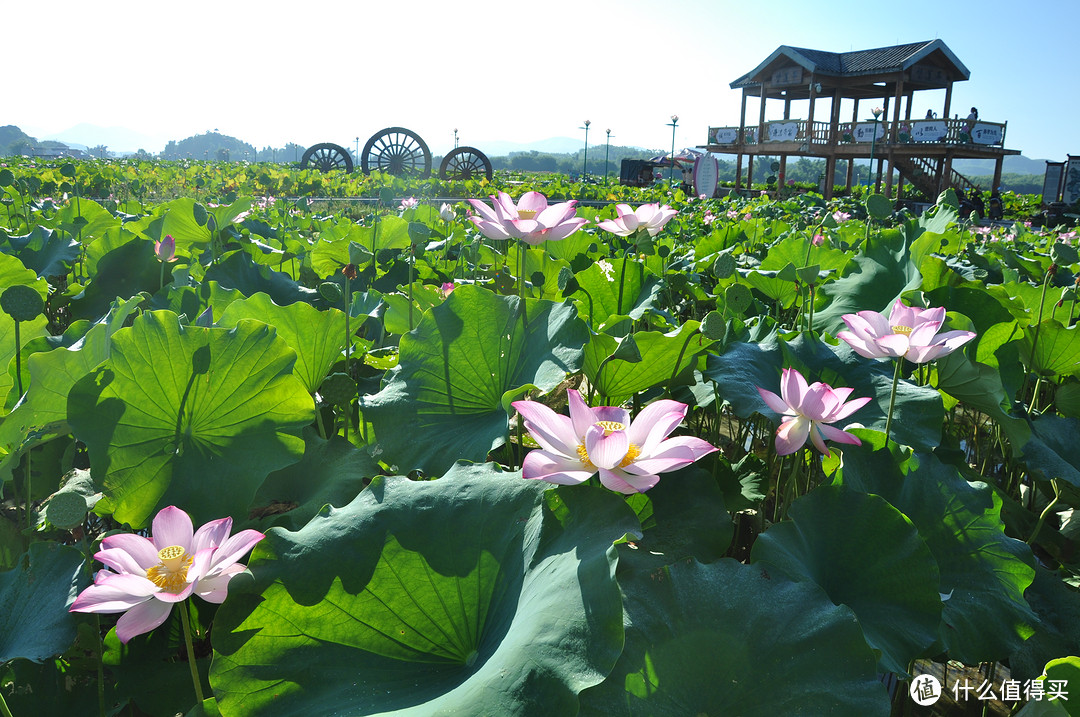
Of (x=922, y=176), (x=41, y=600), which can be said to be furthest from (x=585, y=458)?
(x=922, y=176)

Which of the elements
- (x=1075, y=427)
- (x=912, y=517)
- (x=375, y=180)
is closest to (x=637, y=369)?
(x=912, y=517)

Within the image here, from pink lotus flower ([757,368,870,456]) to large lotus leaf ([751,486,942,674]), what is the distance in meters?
0.06

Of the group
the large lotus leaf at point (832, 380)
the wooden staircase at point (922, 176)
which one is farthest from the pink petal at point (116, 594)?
the wooden staircase at point (922, 176)

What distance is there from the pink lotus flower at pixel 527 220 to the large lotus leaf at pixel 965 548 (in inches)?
23.1

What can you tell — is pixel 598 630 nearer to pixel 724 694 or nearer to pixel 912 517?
pixel 724 694

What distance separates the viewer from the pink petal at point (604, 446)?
591 mm

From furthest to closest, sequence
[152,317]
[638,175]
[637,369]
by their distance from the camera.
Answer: [638,175] < [637,369] < [152,317]

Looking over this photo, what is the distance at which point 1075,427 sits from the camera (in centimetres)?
130

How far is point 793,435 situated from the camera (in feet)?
2.57

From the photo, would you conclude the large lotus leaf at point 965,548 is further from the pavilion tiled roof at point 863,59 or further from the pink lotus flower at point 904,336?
the pavilion tiled roof at point 863,59

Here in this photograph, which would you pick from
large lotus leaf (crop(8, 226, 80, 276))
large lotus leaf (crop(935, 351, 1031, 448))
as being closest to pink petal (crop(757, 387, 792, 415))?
large lotus leaf (crop(935, 351, 1031, 448))

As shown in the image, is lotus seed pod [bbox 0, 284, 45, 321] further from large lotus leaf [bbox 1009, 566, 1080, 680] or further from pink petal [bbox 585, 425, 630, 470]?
large lotus leaf [bbox 1009, 566, 1080, 680]

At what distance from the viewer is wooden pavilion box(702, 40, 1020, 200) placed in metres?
15.4

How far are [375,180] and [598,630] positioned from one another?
12.2 meters
